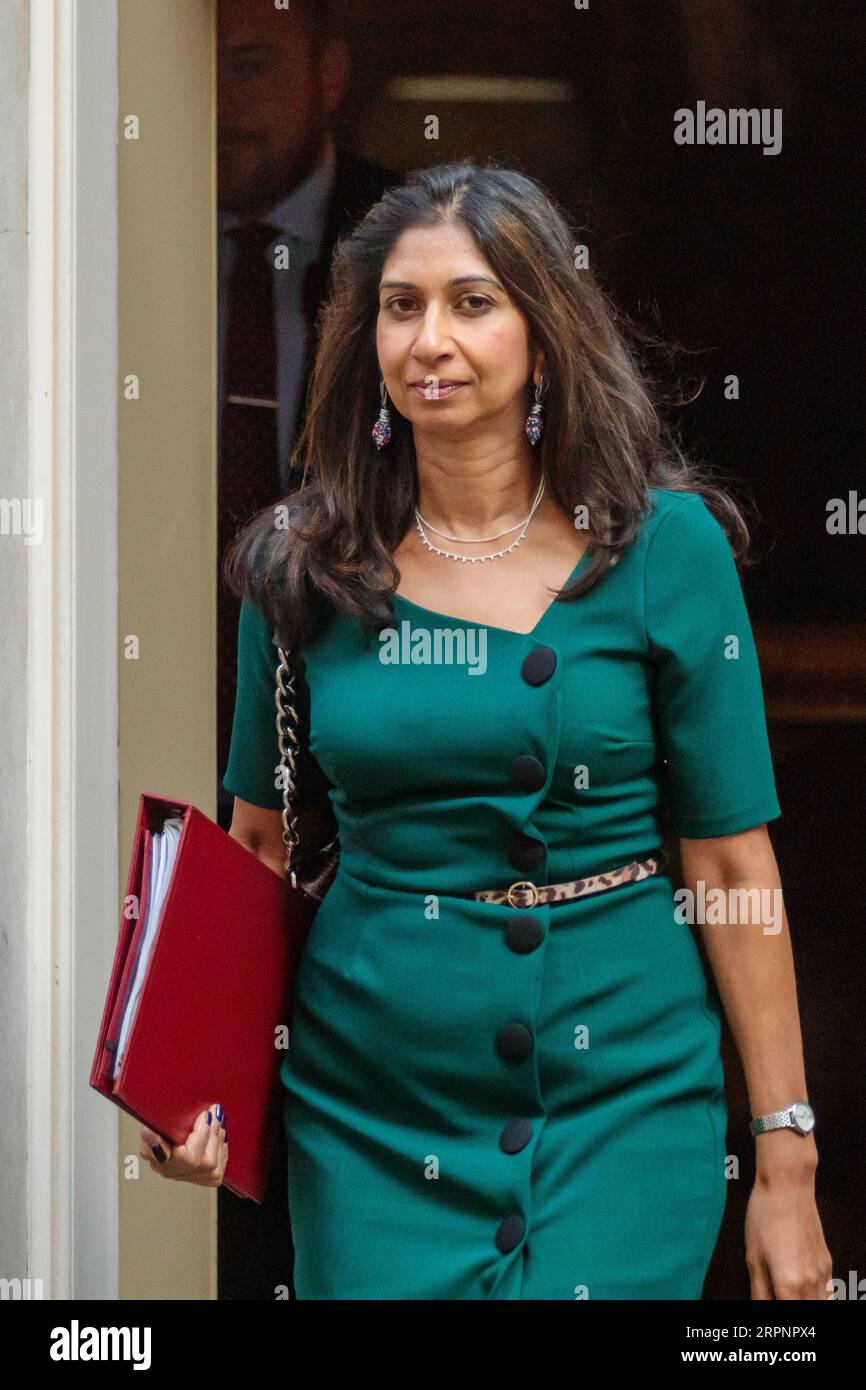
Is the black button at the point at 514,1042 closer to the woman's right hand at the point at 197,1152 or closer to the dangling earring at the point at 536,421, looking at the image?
the woman's right hand at the point at 197,1152

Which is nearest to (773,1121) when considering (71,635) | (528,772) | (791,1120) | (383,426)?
(791,1120)

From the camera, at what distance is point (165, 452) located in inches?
114

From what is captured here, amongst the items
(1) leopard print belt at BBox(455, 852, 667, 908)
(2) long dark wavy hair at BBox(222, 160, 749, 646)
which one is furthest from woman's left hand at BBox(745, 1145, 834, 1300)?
(2) long dark wavy hair at BBox(222, 160, 749, 646)

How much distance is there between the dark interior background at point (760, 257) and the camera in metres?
2.79

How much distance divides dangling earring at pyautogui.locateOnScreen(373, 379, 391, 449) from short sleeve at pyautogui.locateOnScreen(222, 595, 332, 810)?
0.31 meters

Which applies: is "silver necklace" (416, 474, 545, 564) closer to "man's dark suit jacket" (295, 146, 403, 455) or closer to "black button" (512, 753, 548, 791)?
"black button" (512, 753, 548, 791)

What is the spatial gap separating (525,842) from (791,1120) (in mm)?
549

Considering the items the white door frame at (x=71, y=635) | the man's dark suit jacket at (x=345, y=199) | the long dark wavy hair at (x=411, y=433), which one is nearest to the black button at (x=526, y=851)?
the long dark wavy hair at (x=411, y=433)

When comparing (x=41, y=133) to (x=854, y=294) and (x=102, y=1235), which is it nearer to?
(x=854, y=294)

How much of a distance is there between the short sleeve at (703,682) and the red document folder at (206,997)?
2.09 feet

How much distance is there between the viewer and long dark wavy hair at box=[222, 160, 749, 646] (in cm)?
232

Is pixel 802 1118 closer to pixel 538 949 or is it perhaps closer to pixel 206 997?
pixel 538 949
